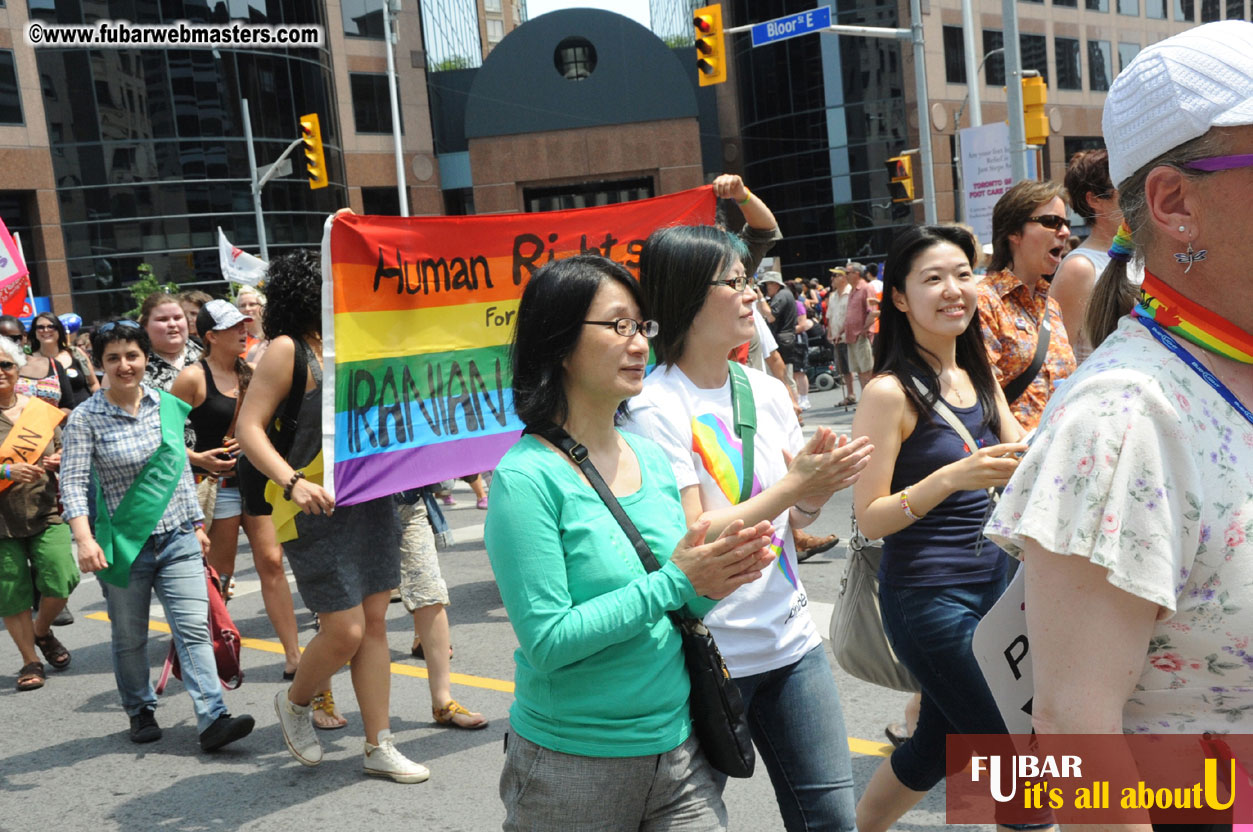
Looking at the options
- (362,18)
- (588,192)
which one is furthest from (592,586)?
(362,18)

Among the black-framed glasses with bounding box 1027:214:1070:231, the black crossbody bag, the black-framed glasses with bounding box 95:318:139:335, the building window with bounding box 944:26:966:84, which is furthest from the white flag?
the building window with bounding box 944:26:966:84

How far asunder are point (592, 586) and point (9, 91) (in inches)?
1536

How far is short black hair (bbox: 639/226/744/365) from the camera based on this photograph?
10.6ft

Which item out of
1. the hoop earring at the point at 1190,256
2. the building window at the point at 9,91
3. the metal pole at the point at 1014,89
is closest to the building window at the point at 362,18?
the building window at the point at 9,91

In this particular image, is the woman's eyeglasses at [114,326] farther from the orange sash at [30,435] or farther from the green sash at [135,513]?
the orange sash at [30,435]

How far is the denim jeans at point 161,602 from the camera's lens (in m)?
5.50

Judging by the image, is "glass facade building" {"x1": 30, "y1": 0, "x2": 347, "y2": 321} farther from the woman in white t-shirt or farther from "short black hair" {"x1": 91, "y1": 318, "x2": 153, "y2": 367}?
the woman in white t-shirt

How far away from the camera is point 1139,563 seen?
1.47 meters

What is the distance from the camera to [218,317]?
657 centimetres

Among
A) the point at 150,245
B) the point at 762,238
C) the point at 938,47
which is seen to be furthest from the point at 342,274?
the point at 938,47

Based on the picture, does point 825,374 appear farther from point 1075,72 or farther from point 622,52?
point 1075,72

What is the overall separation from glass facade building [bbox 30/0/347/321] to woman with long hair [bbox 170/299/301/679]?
31.8m

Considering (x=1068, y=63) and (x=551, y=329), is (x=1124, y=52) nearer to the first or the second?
(x=1068, y=63)

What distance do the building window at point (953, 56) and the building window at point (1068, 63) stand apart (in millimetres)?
5385
